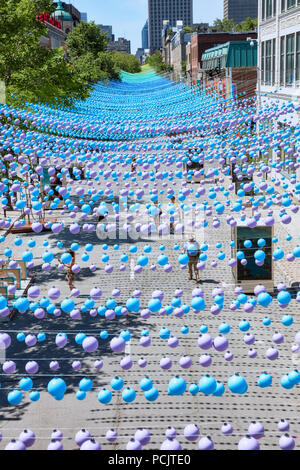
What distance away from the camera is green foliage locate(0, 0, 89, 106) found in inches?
976

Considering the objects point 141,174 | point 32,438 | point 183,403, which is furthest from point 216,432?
point 141,174

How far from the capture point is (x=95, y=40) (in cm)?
7744

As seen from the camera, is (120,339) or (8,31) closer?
(120,339)

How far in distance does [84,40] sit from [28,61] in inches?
2071

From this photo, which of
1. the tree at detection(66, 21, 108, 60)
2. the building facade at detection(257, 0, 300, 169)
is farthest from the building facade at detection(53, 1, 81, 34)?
the building facade at detection(257, 0, 300, 169)

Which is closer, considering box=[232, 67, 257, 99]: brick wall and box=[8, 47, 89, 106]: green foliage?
box=[8, 47, 89, 106]: green foliage

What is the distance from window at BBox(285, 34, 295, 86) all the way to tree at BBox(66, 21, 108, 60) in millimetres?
51195

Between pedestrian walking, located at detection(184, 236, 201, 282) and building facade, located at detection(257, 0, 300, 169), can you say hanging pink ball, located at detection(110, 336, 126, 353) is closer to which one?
pedestrian walking, located at detection(184, 236, 201, 282)

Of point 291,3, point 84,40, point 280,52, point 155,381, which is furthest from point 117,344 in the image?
point 84,40

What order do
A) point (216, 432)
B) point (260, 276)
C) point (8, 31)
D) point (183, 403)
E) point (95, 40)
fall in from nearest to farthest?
point (216, 432)
point (183, 403)
point (260, 276)
point (8, 31)
point (95, 40)

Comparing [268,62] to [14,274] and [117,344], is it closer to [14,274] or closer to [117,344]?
[14,274]
